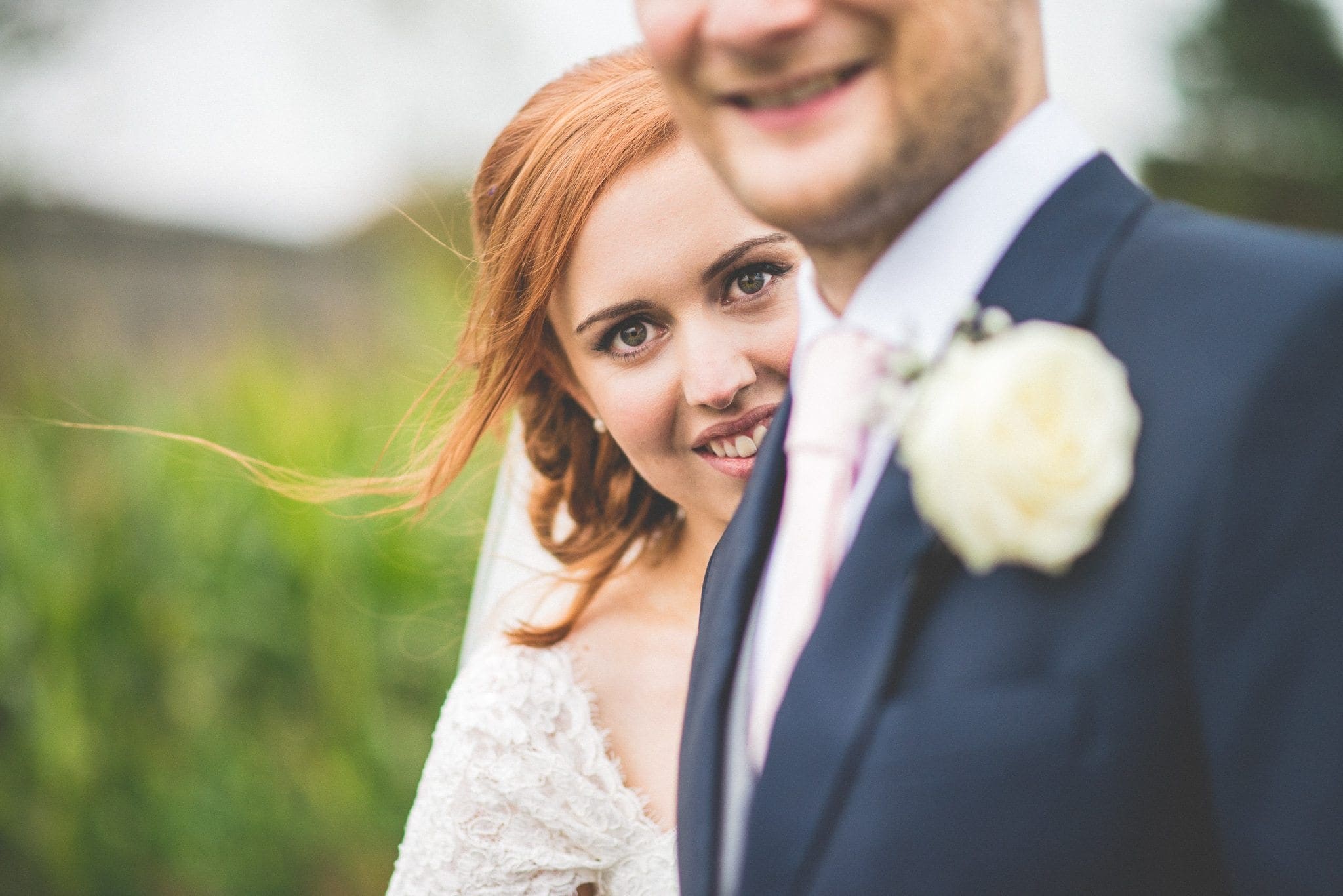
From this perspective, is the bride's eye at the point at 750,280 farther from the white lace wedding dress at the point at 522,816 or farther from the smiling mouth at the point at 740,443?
the white lace wedding dress at the point at 522,816

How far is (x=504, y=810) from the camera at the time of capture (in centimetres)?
238

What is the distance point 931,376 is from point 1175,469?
0.77ft

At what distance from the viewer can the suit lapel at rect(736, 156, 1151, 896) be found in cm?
110

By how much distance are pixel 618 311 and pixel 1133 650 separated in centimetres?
136

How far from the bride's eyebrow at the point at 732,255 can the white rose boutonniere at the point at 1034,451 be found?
→ 1.14m

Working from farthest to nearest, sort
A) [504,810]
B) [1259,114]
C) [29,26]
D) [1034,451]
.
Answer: [1259,114]
[29,26]
[504,810]
[1034,451]

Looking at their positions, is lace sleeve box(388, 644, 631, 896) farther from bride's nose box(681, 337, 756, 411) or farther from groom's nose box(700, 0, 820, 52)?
groom's nose box(700, 0, 820, 52)

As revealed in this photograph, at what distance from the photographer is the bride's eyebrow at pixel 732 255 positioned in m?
2.10

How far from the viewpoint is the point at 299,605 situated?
5238mm

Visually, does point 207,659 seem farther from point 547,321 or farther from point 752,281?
point 752,281

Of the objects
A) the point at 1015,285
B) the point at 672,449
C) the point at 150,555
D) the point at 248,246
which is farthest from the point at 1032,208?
the point at 248,246

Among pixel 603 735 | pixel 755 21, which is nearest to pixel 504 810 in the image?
pixel 603 735

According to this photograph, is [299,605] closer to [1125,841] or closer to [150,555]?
[150,555]

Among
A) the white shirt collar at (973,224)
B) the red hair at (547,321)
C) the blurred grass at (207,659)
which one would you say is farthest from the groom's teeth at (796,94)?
the blurred grass at (207,659)
